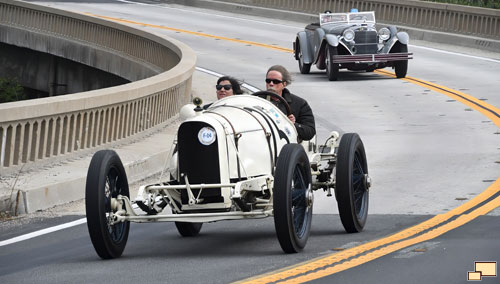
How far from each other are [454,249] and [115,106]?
7.36 m

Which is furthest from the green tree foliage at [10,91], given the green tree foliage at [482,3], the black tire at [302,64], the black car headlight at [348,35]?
the green tree foliage at [482,3]

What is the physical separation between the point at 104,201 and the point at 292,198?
154cm

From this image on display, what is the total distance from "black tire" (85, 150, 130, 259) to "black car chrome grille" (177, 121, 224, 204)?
588 mm

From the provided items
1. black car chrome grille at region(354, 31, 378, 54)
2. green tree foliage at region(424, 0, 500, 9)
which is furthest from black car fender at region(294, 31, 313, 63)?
green tree foliage at region(424, 0, 500, 9)

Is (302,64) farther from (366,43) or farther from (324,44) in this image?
(366,43)

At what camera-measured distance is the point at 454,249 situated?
9617mm

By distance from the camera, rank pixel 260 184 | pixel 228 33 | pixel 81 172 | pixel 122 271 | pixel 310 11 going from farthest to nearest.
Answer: pixel 310 11
pixel 228 33
pixel 81 172
pixel 260 184
pixel 122 271

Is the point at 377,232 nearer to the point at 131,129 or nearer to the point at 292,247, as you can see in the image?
the point at 292,247

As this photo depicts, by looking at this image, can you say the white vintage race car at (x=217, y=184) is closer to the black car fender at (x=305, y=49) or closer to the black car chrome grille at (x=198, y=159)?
the black car chrome grille at (x=198, y=159)

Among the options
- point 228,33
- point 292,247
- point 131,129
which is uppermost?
point 292,247

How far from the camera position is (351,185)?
10.6 meters

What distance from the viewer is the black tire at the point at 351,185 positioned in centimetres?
1059

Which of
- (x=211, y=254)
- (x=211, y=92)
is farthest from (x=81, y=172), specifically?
(x=211, y=92)

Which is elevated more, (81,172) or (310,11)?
(81,172)
